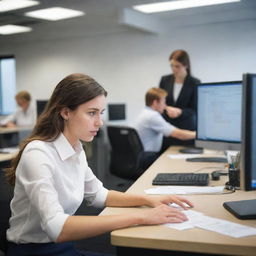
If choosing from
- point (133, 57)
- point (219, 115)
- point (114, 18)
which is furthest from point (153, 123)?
point (133, 57)

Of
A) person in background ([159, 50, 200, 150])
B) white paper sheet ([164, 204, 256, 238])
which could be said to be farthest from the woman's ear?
person in background ([159, 50, 200, 150])

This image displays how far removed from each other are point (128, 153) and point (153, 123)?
0.40 meters

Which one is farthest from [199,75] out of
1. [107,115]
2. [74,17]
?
[74,17]

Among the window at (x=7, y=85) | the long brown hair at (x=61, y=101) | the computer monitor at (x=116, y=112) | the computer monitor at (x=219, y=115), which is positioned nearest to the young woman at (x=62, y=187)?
the long brown hair at (x=61, y=101)

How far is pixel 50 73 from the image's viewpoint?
7223 millimetres

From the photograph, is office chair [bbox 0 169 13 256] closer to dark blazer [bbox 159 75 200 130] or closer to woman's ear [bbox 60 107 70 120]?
woman's ear [bbox 60 107 70 120]

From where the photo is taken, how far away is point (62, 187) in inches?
44.6

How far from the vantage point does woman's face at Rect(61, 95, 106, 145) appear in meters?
1.18

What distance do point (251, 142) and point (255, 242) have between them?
0.28 meters

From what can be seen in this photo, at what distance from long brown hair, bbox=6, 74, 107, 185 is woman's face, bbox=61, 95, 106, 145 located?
0.02m

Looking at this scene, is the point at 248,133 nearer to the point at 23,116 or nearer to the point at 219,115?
the point at 219,115

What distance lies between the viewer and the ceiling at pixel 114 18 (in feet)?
15.8

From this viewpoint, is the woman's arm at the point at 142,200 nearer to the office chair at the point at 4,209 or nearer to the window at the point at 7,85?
the office chair at the point at 4,209

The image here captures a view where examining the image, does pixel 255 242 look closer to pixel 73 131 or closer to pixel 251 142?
pixel 251 142
